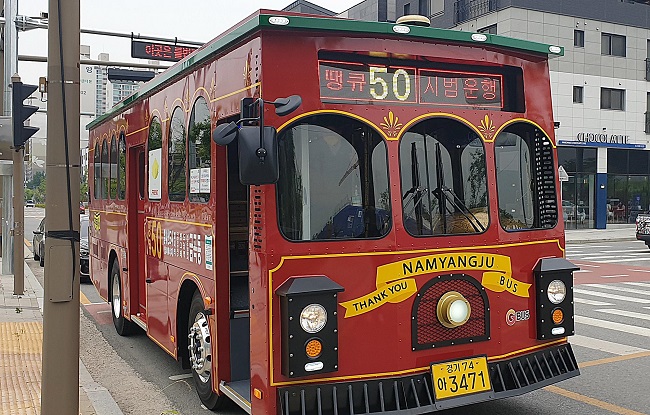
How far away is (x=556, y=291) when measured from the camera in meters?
5.93

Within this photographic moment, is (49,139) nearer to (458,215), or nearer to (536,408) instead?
(458,215)

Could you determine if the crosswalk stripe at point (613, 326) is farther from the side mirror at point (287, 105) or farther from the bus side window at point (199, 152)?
the side mirror at point (287, 105)

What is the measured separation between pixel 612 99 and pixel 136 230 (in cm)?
3201

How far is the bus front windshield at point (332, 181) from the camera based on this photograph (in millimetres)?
5008

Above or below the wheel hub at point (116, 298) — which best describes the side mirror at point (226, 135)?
above

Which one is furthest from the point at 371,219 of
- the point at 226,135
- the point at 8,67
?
the point at 8,67

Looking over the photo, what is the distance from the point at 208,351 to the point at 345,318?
5.74ft

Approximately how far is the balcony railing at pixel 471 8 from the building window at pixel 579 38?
4.71 m

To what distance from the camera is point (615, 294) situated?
1391 centimetres

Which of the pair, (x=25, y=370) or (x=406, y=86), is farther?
(x=25, y=370)

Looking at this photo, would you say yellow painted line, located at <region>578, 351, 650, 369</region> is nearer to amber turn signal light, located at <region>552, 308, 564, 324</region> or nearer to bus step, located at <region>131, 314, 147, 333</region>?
amber turn signal light, located at <region>552, 308, 564, 324</region>

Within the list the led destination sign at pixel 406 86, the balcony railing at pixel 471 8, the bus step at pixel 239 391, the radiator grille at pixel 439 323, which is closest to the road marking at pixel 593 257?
the balcony railing at pixel 471 8

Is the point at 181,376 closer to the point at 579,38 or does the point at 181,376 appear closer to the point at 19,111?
the point at 19,111

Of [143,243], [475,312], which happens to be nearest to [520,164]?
[475,312]
